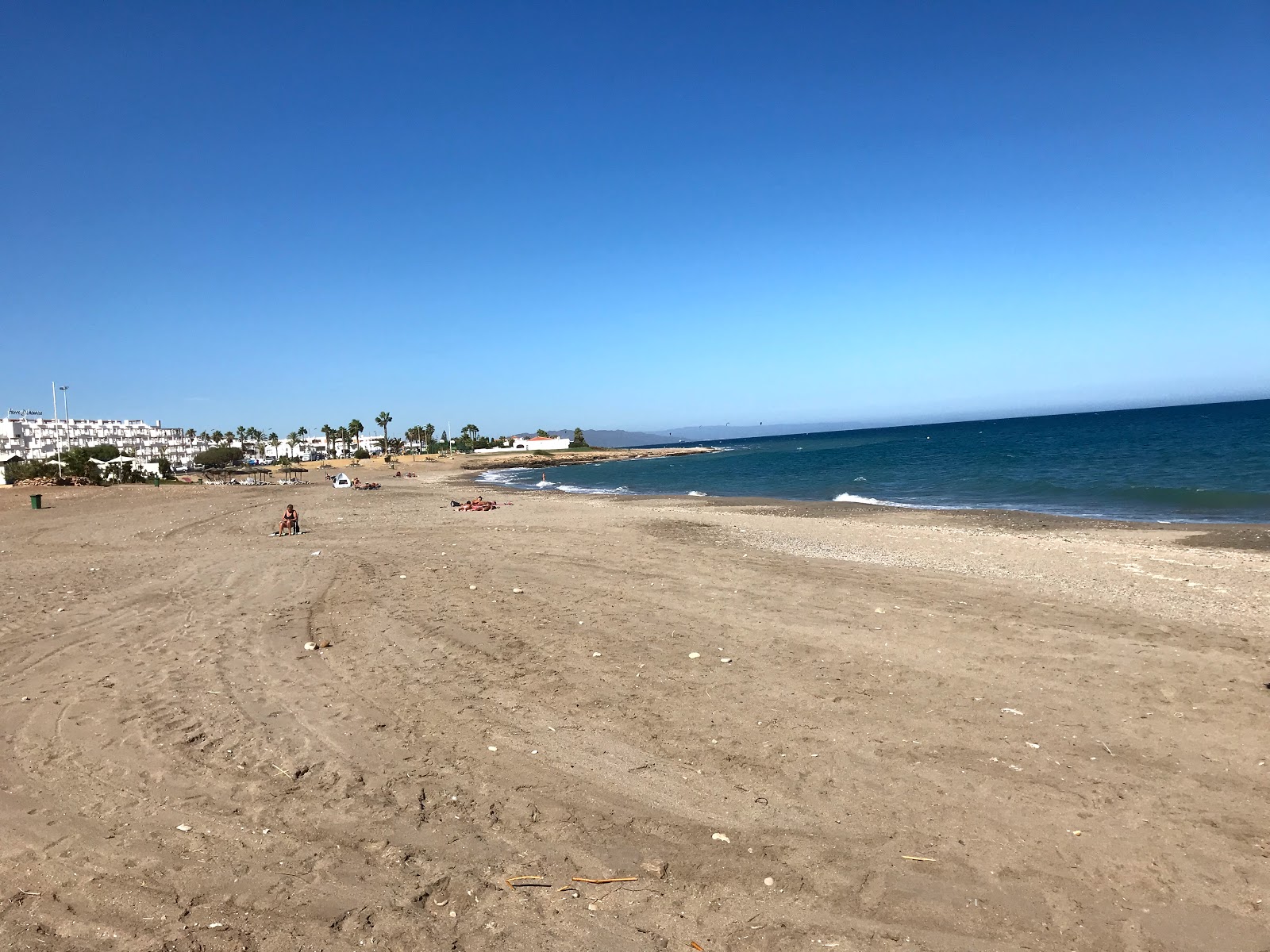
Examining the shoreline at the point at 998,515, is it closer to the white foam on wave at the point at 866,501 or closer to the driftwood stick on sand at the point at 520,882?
the white foam on wave at the point at 866,501

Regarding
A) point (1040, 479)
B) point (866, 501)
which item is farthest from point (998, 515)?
point (1040, 479)

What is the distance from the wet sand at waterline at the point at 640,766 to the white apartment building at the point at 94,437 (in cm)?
14499

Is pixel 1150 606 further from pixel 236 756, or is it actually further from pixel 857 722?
pixel 236 756

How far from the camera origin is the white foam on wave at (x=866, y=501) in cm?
2894

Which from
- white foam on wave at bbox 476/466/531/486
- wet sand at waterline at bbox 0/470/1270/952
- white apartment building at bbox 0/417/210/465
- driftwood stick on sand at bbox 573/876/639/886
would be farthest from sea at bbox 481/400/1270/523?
white apartment building at bbox 0/417/210/465

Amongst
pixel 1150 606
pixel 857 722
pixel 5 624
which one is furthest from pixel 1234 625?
pixel 5 624

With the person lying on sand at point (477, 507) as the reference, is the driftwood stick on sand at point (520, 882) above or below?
below

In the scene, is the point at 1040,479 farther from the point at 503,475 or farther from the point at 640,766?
the point at 503,475

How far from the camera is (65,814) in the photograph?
4609 millimetres

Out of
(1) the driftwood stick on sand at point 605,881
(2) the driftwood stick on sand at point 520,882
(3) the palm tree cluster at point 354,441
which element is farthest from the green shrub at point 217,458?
(1) the driftwood stick on sand at point 605,881

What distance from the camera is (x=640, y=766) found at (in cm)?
541

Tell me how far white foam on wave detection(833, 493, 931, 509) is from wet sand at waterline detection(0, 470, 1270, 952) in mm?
16696

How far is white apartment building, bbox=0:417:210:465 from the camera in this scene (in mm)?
134750

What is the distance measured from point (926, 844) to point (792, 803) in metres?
0.86
